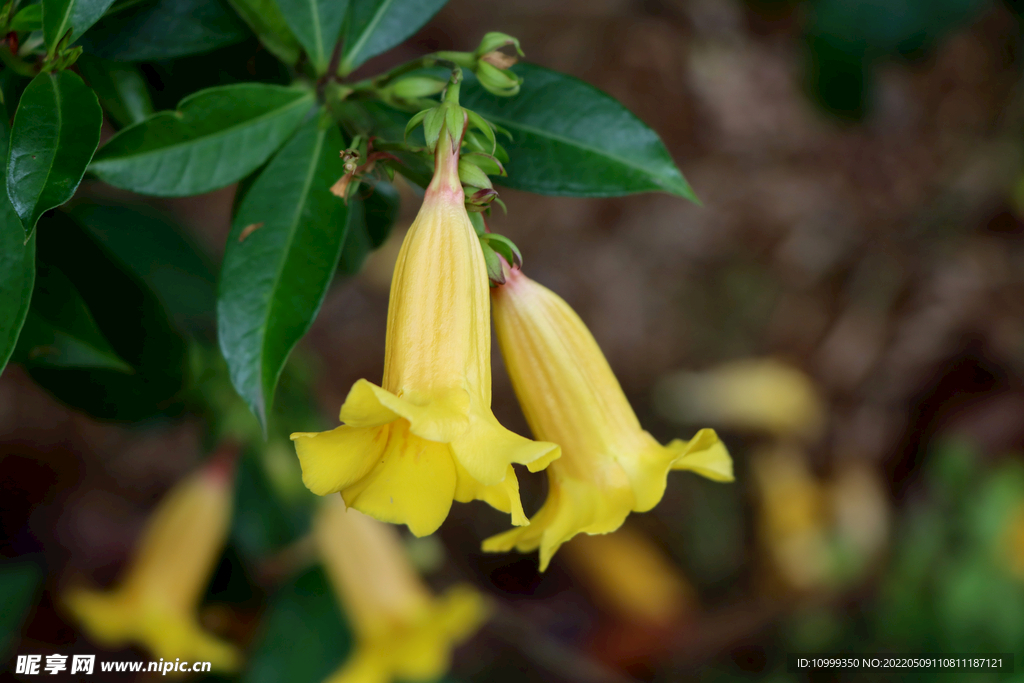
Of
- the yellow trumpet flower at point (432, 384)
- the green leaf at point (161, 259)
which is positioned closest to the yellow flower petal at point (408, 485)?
the yellow trumpet flower at point (432, 384)

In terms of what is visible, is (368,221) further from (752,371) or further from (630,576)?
(752,371)

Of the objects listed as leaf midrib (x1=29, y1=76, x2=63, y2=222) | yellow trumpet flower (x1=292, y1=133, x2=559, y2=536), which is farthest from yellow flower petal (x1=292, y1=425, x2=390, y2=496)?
leaf midrib (x1=29, y1=76, x2=63, y2=222)

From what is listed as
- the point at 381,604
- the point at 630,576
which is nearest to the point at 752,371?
the point at 630,576

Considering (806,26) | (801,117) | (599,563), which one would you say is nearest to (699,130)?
(801,117)

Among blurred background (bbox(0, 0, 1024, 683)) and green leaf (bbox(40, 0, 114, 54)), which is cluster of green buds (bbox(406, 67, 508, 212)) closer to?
green leaf (bbox(40, 0, 114, 54))

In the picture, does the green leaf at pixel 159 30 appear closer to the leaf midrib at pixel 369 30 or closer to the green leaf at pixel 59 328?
the leaf midrib at pixel 369 30
